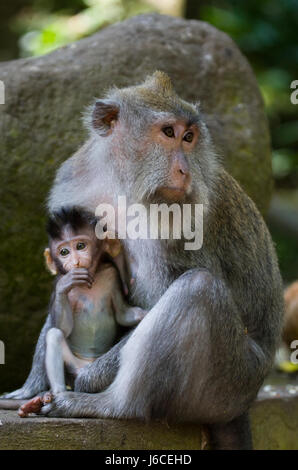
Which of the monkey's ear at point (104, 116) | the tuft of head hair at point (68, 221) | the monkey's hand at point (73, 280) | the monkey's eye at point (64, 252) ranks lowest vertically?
the monkey's hand at point (73, 280)

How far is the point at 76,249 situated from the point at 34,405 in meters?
1.02

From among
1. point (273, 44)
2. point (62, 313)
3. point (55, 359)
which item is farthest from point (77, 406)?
point (273, 44)

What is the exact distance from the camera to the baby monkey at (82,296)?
5336 millimetres

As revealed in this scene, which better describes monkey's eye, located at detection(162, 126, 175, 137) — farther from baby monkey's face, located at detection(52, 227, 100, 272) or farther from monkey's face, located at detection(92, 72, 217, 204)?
baby monkey's face, located at detection(52, 227, 100, 272)

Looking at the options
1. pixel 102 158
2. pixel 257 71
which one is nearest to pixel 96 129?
pixel 102 158

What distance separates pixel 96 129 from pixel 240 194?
116 cm

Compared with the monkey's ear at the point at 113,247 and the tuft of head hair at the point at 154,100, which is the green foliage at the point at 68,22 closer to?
the tuft of head hair at the point at 154,100

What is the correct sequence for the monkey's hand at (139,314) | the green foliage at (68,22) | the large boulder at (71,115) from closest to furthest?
the monkey's hand at (139,314) → the large boulder at (71,115) → the green foliage at (68,22)

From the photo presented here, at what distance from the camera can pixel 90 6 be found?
15.7 meters

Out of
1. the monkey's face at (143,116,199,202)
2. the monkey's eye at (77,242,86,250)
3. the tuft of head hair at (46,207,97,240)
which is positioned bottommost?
the monkey's eye at (77,242,86,250)

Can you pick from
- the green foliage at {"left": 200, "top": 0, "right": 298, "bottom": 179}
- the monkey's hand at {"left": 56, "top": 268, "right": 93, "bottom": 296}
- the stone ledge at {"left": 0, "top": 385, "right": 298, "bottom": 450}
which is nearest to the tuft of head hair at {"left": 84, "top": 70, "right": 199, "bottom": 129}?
the monkey's hand at {"left": 56, "top": 268, "right": 93, "bottom": 296}

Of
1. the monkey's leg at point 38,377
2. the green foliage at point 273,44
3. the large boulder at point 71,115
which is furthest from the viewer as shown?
the green foliage at point 273,44

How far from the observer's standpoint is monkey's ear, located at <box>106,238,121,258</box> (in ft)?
18.2

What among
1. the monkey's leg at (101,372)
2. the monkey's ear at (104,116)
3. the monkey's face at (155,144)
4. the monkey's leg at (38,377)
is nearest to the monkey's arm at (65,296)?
the monkey's leg at (38,377)
